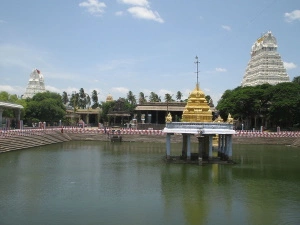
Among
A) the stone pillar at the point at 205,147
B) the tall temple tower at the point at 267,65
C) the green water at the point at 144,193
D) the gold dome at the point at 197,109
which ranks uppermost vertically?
the tall temple tower at the point at 267,65

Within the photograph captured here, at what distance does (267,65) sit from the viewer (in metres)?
69.8

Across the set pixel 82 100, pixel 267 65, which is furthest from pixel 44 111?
pixel 267 65

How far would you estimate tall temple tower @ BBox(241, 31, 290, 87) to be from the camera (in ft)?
225

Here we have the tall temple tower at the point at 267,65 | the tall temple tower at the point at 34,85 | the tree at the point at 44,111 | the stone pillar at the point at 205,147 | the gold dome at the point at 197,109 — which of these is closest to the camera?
the stone pillar at the point at 205,147

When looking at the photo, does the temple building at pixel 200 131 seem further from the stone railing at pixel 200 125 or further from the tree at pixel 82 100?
the tree at pixel 82 100

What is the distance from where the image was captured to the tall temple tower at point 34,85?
3565 inches

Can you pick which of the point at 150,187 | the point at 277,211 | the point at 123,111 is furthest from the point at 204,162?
the point at 123,111

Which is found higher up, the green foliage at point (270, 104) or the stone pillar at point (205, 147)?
the green foliage at point (270, 104)

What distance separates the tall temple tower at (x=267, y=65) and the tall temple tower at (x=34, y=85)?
173 feet

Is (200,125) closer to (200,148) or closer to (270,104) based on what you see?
(200,148)

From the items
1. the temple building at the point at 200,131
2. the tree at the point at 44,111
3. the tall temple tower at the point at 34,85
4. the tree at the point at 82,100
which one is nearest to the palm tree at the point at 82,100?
the tree at the point at 82,100

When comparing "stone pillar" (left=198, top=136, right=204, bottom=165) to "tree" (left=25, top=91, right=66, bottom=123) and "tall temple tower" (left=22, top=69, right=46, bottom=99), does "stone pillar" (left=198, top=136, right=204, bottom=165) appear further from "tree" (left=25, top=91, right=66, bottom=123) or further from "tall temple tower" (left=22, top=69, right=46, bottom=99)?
"tall temple tower" (left=22, top=69, right=46, bottom=99)

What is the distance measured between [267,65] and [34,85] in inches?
2258

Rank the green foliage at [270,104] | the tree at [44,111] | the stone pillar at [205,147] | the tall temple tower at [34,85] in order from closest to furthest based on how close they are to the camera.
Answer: the stone pillar at [205,147], the green foliage at [270,104], the tree at [44,111], the tall temple tower at [34,85]
